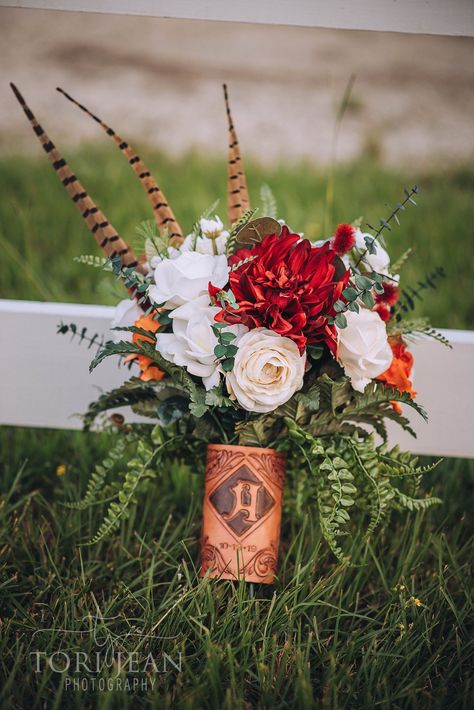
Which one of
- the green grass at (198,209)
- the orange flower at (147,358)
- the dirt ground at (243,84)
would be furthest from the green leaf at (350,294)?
the dirt ground at (243,84)

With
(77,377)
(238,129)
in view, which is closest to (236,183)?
(77,377)

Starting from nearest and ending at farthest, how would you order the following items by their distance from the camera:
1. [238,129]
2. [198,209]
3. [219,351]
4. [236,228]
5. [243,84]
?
1. [219,351]
2. [236,228]
3. [198,209]
4. [238,129]
5. [243,84]

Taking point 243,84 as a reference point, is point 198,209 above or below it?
below

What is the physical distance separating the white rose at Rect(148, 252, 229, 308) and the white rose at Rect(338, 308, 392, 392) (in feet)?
0.71

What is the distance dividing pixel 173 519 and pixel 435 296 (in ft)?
4.55

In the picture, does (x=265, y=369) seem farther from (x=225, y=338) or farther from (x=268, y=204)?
(x=268, y=204)

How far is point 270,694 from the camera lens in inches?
38.6

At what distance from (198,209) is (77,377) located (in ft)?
4.64

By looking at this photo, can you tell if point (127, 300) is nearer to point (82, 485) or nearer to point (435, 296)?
point (82, 485)

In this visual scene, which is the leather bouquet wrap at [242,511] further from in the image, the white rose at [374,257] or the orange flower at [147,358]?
the white rose at [374,257]

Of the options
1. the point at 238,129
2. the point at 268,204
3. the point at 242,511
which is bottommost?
the point at 242,511

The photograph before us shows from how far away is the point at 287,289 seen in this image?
1019 mm

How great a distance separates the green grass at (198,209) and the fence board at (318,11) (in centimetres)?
108

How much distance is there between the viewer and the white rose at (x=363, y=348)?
1066 mm
